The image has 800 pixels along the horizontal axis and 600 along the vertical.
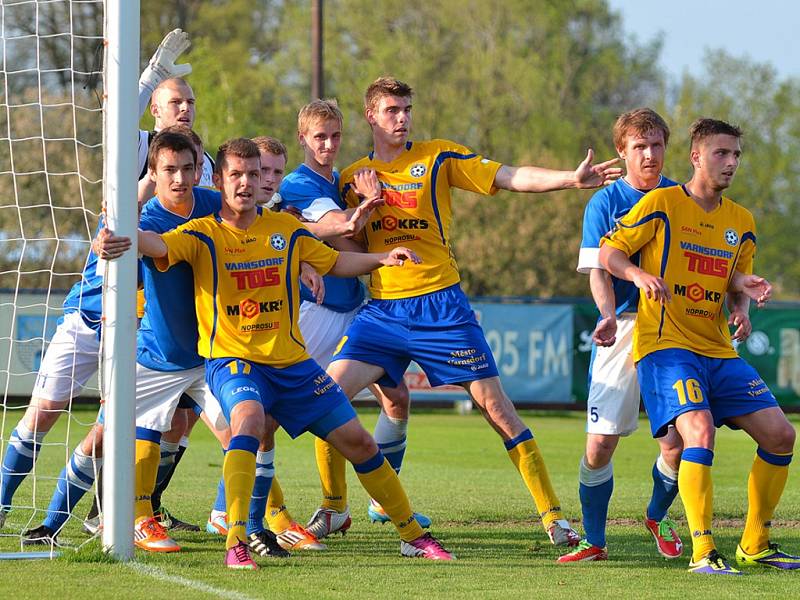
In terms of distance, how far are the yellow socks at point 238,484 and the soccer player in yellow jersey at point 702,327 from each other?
1.97 m

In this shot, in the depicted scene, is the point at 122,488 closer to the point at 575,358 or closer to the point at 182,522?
the point at 182,522

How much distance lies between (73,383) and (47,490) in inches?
84.6

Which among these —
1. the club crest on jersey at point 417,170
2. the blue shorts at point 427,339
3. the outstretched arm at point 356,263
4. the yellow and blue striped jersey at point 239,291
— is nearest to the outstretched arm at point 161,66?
the yellow and blue striped jersey at point 239,291

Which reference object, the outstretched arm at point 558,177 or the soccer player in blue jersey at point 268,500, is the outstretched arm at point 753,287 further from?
the soccer player in blue jersey at point 268,500

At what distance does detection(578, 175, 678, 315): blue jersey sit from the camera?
6.64m

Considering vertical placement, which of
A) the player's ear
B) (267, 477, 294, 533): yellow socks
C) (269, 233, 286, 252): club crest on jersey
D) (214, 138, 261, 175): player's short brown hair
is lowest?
(267, 477, 294, 533): yellow socks

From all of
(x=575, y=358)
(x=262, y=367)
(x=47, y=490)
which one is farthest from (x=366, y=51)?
(x=262, y=367)

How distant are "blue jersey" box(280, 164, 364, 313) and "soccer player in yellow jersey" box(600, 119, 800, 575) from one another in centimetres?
169

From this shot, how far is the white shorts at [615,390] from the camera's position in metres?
6.63

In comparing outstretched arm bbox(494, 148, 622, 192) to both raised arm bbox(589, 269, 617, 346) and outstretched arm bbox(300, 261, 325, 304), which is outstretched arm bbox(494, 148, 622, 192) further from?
outstretched arm bbox(300, 261, 325, 304)

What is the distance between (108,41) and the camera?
Result: 608cm

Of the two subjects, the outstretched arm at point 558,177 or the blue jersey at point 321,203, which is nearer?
the outstretched arm at point 558,177

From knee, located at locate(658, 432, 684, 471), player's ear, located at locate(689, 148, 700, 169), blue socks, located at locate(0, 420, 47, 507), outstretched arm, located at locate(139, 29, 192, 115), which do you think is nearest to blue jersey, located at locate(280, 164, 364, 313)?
outstretched arm, located at locate(139, 29, 192, 115)

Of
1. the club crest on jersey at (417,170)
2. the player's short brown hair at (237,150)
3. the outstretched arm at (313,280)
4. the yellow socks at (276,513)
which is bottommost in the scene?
the yellow socks at (276,513)
